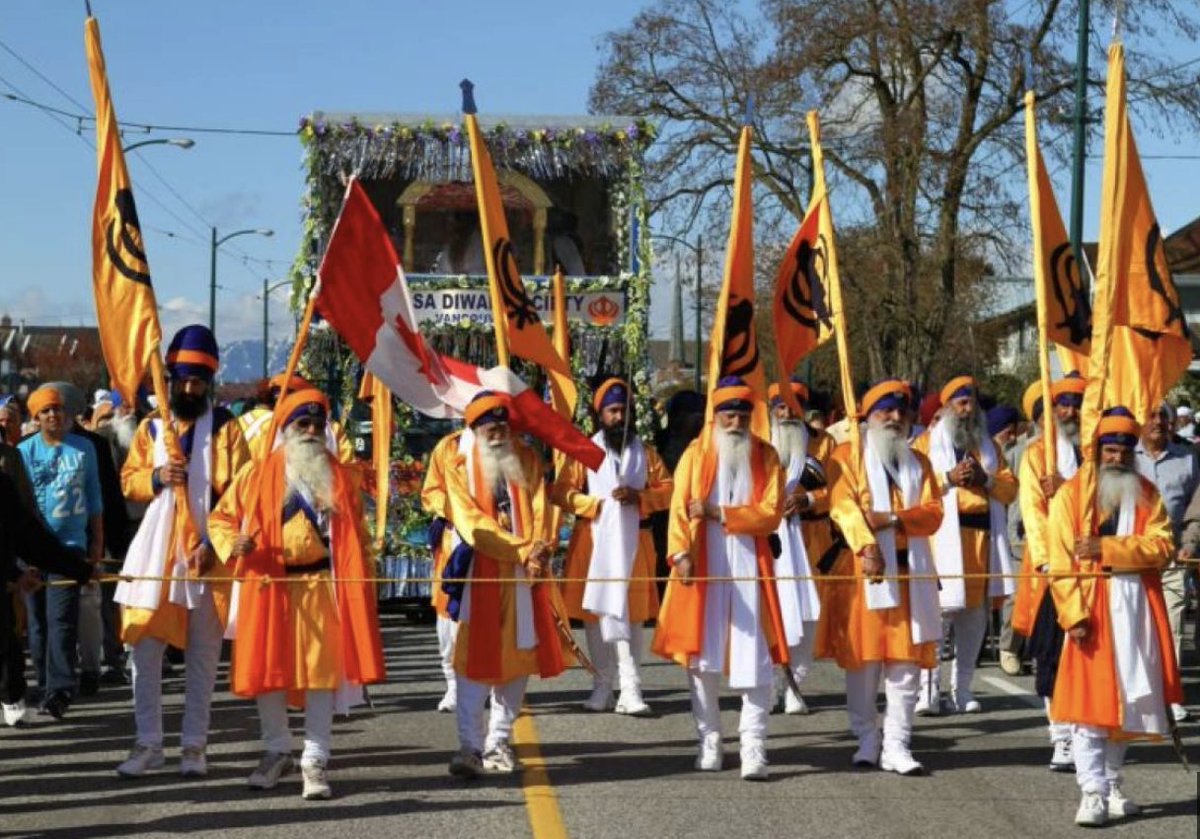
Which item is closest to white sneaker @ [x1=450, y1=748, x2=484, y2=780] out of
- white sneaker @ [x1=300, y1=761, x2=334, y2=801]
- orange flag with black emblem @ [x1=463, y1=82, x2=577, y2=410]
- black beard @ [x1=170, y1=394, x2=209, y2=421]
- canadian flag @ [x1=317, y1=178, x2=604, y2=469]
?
white sneaker @ [x1=300, y1=761, x2=334, y2=801]

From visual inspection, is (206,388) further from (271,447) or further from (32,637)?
(32,637)

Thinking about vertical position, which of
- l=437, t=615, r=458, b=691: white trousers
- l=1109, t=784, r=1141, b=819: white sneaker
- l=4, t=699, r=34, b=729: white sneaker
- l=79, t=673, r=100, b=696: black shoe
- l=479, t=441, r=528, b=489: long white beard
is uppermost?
l=479, t=441, r=528, b=489: long white beard

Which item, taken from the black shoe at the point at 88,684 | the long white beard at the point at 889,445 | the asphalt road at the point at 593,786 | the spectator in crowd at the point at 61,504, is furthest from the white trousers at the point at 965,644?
the black shoe at the point at 88,684

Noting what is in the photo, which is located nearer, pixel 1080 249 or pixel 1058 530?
pixel 1058 530

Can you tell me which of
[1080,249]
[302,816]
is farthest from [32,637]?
[1080,249]

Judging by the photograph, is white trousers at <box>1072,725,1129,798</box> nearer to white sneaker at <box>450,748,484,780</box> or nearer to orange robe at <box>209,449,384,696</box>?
white sneaker at <box>450,748,484,780</box>

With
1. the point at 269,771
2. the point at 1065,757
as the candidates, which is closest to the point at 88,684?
the point at 269,771

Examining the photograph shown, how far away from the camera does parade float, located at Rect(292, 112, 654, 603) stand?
18.0 meters

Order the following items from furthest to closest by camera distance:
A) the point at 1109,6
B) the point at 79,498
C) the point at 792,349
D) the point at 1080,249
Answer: the point at 1109,6 < the point at 1080,249 < the point at 79,498 < the point at 792,349

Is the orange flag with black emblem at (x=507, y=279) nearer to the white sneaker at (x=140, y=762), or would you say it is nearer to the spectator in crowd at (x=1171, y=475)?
the white sneaker at (x=140, y=762)

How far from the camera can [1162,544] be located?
9.02 metres

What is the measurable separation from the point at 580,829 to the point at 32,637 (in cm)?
530

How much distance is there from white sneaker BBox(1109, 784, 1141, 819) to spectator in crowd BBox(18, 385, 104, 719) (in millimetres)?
5899

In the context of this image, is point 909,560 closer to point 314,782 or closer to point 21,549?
point 314,782
